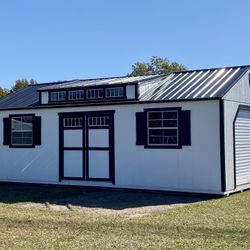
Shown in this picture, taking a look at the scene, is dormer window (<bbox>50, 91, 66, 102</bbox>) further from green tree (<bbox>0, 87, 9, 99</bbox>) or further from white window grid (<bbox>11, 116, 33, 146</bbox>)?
green tree (<bbox>0, 87, 9, 99</bbox>)

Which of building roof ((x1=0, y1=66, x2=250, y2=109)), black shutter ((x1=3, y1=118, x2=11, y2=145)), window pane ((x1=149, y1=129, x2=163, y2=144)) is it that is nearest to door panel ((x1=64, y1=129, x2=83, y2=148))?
building roof ((x1=0, y1=66, x2=250, y2=109))

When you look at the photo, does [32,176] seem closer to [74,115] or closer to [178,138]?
[74,115]

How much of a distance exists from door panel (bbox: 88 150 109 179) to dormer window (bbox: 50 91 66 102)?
8.54 feet

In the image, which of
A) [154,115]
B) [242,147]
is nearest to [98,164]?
[154,115]

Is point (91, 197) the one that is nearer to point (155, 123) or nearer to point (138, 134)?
point (138, 134)

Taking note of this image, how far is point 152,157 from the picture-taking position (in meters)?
16.2

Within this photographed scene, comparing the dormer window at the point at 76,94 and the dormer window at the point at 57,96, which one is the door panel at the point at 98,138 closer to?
the dormer window at the point at 76,94

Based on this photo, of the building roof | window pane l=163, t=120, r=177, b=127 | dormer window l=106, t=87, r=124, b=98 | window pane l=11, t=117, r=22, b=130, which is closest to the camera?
the building roof

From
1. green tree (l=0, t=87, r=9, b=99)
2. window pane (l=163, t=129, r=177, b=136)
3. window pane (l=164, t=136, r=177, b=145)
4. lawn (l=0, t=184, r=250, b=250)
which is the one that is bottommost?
lawn (l=0, t=184, r=250, b=250)

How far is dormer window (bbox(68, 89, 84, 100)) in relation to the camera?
60.0 feet

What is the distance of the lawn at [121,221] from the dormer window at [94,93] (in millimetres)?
3753

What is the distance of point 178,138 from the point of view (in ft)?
51.4

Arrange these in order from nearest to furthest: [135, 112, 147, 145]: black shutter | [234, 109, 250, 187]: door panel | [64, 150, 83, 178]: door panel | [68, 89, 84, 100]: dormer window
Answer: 1. [234, 109, 250, 187]: door panel
2. [135, 112, 147, 145]: black shutter
3. [64, 150, 83, 178]: door panel
4. [68, 89, 84, 100]: dormer window

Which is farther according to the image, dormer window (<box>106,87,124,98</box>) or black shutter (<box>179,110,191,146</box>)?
dormer window (<box>106,87,124,98</box>)
